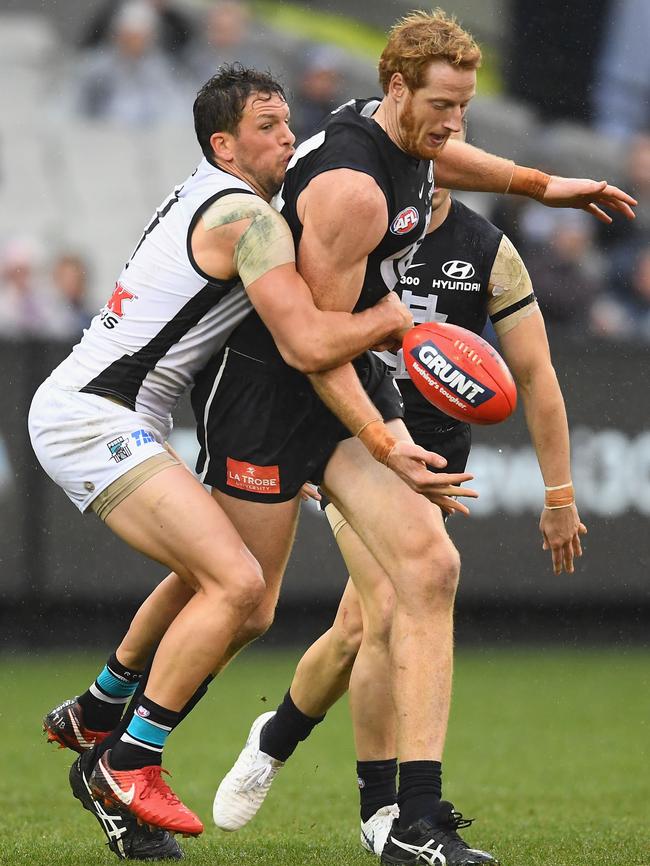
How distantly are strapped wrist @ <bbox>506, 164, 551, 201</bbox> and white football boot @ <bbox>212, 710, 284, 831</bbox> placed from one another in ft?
7.94

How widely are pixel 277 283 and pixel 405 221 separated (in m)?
0.52

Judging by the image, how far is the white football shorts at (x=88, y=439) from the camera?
4.86m

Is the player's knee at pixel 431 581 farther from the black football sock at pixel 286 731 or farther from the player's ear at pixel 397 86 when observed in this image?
the player's ear at pixel 397 86

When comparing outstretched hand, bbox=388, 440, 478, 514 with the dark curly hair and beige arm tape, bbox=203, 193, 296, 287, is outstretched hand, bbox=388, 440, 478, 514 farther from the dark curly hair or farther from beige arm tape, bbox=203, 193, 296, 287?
the dark curly hair

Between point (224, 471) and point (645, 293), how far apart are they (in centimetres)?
825

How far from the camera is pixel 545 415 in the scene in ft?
18.6

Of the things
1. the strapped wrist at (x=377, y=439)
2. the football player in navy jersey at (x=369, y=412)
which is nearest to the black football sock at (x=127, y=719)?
the football player in navy jersey at (x=369, y=412)

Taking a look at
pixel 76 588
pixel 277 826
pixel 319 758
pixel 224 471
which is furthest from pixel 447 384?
pixel 76 588

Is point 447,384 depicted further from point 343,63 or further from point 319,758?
point 343,63

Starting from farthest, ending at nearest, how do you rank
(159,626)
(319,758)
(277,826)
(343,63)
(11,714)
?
1. (343,63)
2. (11,714)
3. (319,758)
4. (277,826)
5. (159,626)

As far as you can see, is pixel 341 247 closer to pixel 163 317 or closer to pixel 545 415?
pixel 163 317

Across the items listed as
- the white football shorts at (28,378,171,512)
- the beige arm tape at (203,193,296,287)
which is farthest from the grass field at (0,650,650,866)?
the beige arm tape at (203,193,296,287)

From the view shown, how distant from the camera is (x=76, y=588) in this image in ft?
33.1

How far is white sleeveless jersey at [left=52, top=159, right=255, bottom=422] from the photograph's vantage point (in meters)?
4.88
